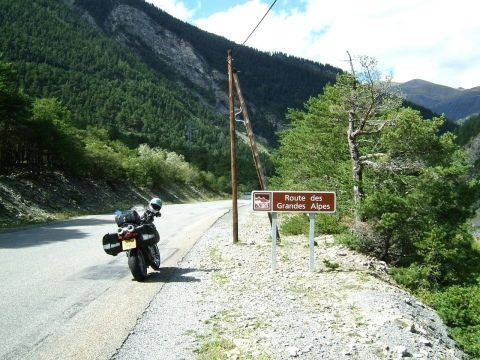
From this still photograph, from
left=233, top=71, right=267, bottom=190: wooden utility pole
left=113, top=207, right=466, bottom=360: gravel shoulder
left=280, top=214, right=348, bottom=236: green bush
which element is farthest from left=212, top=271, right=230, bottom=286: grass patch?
left=280, top=214, right=348, bottom=236: green bush

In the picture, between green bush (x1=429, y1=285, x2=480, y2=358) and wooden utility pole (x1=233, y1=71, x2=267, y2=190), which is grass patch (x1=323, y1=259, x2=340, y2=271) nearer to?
green bush (x1=429, y1=285, x2=480, y2=358)

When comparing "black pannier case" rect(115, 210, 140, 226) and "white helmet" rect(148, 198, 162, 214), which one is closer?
"black pannier case" rect(115, 210, 140, 226)

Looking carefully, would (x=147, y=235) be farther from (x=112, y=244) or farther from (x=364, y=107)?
(x=364, y=107)

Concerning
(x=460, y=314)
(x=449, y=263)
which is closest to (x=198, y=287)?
(x=460, y=314)

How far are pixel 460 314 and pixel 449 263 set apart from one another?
149 inches

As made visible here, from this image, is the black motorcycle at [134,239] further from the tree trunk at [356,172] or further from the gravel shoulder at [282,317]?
the tree trunk at [356,172]

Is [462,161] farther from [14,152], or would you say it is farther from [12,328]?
[14,152]

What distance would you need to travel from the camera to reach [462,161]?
15977 mm

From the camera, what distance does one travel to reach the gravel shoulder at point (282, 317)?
20.9 ft

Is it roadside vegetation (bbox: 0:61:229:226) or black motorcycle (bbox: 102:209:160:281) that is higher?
roadside vegetation (bbox: 0:61:229:226)

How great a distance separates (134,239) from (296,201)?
420cm

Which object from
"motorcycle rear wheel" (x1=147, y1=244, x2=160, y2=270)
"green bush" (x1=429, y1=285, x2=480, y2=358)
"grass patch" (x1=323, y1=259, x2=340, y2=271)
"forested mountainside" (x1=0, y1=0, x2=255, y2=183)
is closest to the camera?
"green bush" (x1=429, y1=285, x2=480, y2=358)

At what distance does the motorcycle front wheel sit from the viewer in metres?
10.1

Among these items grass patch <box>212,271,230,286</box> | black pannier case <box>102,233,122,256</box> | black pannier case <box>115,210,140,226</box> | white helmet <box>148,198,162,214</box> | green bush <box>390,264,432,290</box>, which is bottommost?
green bush <box>390,264,432,290</box>
